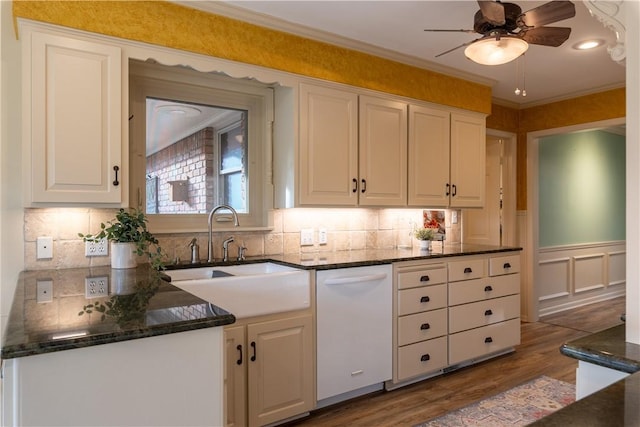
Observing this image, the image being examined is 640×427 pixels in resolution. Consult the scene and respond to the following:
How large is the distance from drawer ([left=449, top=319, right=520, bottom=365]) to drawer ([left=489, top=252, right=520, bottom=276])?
44 cm

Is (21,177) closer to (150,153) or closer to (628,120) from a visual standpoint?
(150,153)

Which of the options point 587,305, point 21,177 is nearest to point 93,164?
point 21,177

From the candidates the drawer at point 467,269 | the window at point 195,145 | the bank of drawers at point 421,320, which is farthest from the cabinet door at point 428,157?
the window at point 195,145

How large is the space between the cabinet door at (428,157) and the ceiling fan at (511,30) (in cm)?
103

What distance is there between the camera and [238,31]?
2719 mm

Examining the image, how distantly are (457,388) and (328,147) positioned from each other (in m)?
1.98

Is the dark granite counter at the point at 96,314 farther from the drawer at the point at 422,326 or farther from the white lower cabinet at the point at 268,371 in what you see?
the drawer at the point at 422,326

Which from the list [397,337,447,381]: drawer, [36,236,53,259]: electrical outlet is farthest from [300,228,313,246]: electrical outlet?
[36,236,53,259]: electrical outlet

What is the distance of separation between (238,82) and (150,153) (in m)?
0.80

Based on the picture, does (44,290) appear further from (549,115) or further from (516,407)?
(549,115)

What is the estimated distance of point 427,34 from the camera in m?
3.06

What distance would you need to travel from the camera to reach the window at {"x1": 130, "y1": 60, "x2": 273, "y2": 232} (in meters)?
2.77

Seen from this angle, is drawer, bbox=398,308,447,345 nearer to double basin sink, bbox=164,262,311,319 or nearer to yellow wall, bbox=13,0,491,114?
double basin sink, bbox=164,262,311,319

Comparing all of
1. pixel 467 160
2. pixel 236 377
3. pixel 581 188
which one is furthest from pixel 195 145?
pixel 581 188
